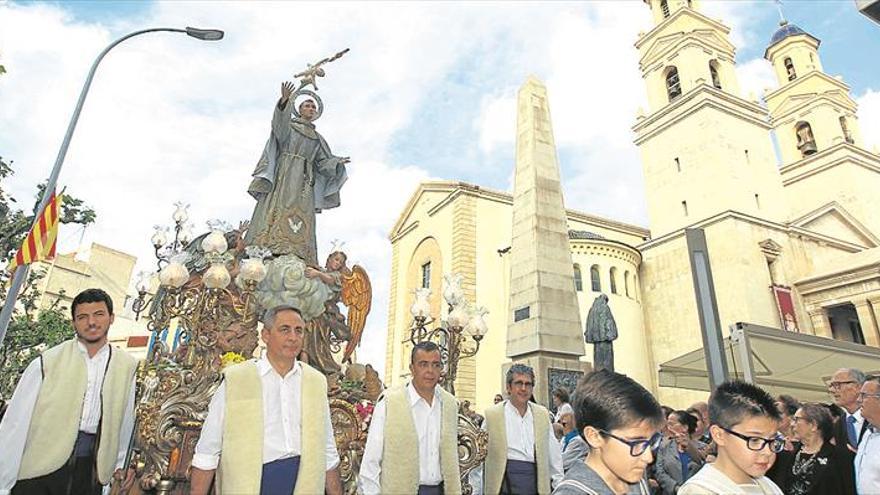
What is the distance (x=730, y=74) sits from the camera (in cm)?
3238

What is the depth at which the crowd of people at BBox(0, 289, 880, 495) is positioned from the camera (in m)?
2.13

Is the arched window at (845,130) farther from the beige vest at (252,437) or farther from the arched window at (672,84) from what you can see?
the beige vest at (252,437)

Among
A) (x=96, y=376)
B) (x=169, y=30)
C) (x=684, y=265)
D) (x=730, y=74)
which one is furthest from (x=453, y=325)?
(x=730, y=74)

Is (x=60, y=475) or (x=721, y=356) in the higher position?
(x=721, y=356)

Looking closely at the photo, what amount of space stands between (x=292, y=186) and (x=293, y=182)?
0.08 m

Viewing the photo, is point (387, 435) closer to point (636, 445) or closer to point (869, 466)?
point (636, 445)

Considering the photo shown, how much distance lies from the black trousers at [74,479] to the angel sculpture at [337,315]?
13.4ft

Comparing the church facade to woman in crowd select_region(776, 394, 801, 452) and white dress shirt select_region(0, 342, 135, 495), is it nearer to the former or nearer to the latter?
woman in crowd select_region(776, 394, 801, 452)

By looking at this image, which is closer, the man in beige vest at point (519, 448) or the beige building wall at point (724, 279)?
the man in beige vest at point (519, 448)

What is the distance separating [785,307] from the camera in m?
25.9

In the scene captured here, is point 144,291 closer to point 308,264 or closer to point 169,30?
point 308,264

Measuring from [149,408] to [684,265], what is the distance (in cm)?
2701

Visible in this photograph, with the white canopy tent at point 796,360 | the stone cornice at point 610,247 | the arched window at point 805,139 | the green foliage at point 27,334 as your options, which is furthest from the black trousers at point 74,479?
the arched window at point 805,139

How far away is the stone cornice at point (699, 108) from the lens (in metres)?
29.7
